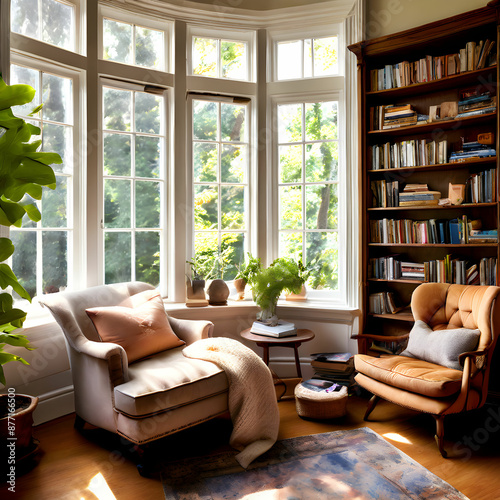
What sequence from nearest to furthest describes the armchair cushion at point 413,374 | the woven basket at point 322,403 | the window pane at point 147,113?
the armchair cushion at point 413,374
the woven basket at point 322,403
the window pane at point 147,113

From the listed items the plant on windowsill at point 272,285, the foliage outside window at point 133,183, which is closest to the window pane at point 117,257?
the foliage outside window at point 133,183

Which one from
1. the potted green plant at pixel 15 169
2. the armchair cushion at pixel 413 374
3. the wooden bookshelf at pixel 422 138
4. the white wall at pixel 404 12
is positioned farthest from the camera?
the white wall at pixel 404 12

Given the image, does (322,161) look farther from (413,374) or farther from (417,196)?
(413,374)

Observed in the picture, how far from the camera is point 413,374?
2.72m


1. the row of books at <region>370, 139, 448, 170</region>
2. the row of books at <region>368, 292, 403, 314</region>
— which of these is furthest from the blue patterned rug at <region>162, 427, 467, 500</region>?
the row of books at <region>370, 139, 448, 170</region>

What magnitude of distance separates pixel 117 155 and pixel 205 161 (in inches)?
30.2

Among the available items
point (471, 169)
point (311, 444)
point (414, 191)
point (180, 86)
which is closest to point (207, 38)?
point (180, 86)

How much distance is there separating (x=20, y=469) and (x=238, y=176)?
2.75 m

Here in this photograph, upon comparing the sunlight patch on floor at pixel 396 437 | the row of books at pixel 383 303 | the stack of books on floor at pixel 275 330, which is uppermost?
the row of books at pixel 383 303

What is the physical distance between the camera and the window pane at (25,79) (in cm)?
307

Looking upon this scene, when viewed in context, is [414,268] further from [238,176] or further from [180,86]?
[180,86]

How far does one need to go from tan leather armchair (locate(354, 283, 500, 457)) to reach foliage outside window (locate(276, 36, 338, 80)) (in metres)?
2.10

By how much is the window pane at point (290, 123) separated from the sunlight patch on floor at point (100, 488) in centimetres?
298

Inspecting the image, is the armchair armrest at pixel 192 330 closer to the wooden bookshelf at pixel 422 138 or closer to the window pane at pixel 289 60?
the wooden bookshelf at pixel 422 138
